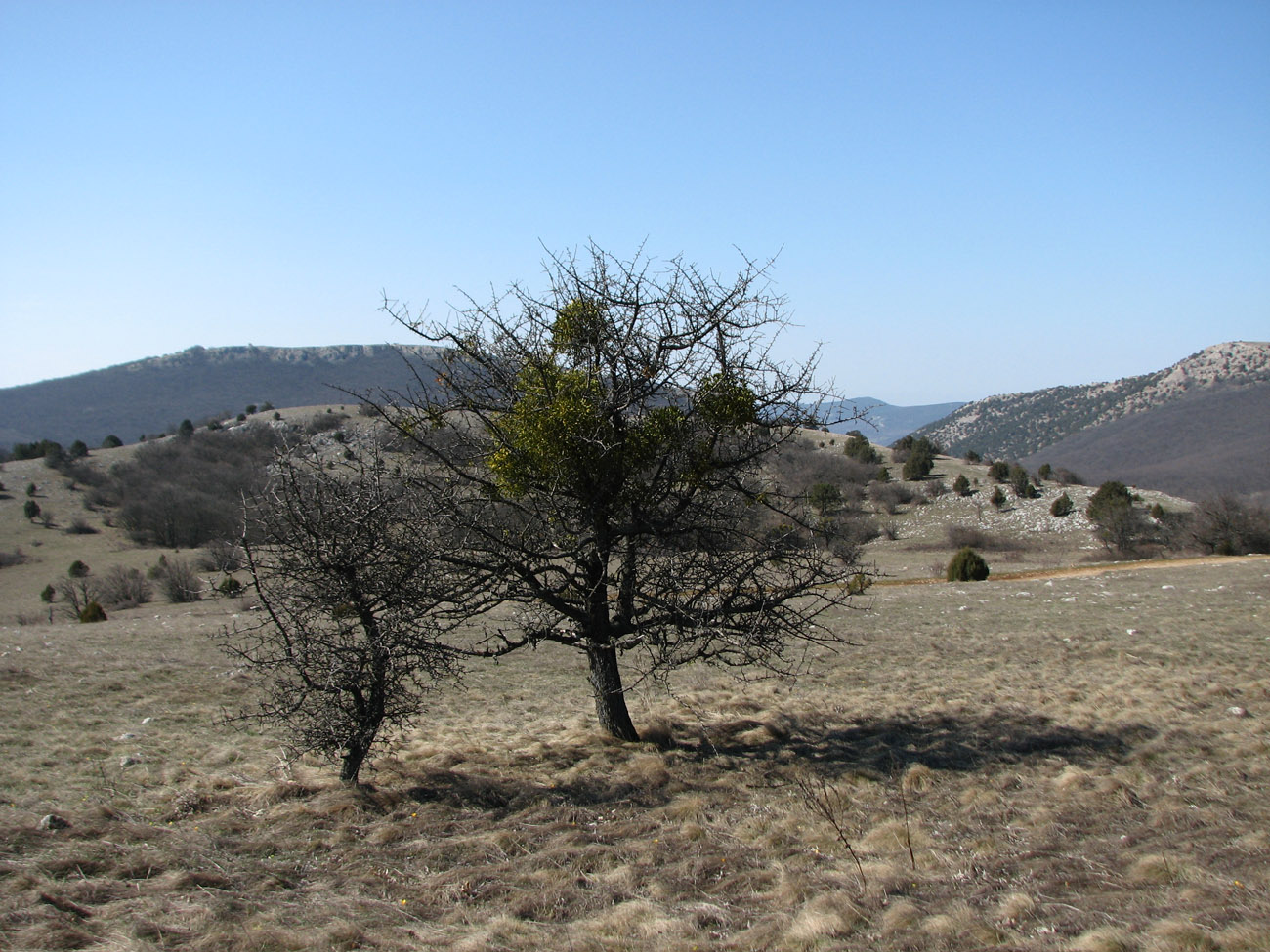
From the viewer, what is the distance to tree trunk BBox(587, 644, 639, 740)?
28.2 feet

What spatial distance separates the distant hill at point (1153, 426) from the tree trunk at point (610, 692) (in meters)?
67.2

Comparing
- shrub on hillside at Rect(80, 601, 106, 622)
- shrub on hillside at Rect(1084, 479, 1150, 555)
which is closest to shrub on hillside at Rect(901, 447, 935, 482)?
shrub on hillside at Rect(1084, 479, 1150, 555)

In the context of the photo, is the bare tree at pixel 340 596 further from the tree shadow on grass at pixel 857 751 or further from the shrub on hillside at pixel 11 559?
the shrub on hillside at pixel 11 559

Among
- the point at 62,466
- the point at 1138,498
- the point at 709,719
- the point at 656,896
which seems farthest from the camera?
the point at 62,466

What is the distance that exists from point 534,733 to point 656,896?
181 inches

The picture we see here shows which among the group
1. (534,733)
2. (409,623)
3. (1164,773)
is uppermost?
(409,623)

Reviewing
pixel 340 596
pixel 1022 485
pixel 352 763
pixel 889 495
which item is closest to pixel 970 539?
pixel 889 495

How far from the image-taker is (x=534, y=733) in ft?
31.7

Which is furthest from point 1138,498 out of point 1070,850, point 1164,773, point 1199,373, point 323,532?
point 1199,373

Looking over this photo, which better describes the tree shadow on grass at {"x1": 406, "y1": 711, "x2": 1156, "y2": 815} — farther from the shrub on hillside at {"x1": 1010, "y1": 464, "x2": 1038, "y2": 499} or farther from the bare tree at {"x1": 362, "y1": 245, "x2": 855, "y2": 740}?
the shrub on hillside at {"x1": 1010, "y1": 464, "x2": 1038, "y2": 499}

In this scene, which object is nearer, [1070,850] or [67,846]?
[67,846]

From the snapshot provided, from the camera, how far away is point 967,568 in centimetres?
2652

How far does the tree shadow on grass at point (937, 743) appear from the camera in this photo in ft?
28.7

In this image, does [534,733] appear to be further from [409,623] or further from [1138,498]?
[1138,498]
